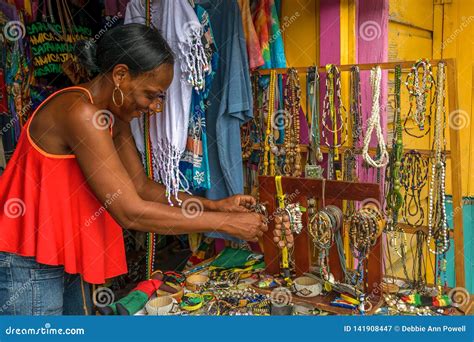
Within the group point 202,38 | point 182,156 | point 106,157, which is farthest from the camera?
point 182,156

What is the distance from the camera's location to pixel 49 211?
1.74 m

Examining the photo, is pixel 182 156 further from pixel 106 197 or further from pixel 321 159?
pixel 106 197

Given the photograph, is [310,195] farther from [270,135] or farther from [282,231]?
[270,135]

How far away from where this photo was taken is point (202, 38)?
2.49 meters

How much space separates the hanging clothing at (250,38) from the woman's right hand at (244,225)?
42.8 inches

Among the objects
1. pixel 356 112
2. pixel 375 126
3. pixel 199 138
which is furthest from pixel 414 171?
pixel 199 138

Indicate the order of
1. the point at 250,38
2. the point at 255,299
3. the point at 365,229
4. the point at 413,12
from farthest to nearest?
the point at 413,12 < the point at 250,38 < the point at 255,299 < the point at 365,229

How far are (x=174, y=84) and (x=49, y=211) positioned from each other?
3.46ft

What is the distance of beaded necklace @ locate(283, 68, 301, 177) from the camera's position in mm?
2623

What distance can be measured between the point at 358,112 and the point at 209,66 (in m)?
0.83

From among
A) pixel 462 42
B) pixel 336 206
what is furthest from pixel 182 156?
pixel 462 42

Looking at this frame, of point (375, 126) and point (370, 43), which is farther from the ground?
point (370, 43)

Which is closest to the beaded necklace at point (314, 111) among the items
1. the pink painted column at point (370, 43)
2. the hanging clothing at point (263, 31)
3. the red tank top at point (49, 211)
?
the pink painted column at point (370, 43)

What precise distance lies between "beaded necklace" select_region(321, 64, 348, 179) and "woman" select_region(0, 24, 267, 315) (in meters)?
0.90
